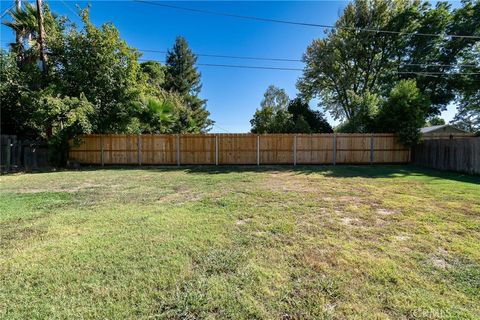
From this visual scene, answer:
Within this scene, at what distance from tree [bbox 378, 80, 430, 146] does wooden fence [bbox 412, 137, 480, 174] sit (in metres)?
0.73

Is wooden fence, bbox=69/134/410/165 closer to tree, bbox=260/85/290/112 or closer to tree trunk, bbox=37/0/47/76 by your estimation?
tree trunk, bbox=37/0/47/76

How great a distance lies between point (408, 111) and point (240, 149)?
8233 millimetres

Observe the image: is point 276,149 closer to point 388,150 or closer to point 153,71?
point 388,150

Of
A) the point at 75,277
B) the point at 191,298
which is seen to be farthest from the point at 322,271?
the point at 75,277

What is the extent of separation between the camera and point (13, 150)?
410 inches

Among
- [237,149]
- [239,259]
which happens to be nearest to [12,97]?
[237,149]

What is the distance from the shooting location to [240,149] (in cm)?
1261

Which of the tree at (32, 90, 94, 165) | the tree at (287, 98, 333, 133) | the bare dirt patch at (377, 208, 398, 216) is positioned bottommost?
the bare dirt patch at (377, 208, 398, 216)

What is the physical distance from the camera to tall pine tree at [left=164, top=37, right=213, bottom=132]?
2677cm

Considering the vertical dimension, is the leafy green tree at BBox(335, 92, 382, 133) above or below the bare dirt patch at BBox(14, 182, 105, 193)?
above

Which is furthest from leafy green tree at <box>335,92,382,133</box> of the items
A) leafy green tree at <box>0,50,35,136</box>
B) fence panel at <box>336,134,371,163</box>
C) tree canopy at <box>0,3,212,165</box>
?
leafy green tree at <box>0,50,35,136</box>

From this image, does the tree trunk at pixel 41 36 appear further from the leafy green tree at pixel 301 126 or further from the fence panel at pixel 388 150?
the fence panel at pixel 388 150

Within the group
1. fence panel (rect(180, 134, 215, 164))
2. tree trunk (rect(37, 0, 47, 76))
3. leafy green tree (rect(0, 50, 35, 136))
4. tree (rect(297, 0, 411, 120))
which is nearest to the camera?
leafy green tree (rect(0, 50, 35, 136))

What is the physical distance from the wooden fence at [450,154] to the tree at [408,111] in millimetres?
727
